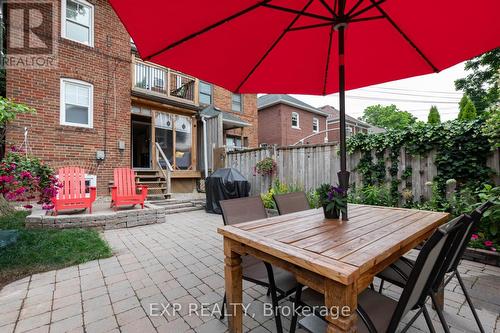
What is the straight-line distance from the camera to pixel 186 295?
7.75ft

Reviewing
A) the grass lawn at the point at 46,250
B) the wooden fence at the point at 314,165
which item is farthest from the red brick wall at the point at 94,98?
the wooden fence at the point at 314,165

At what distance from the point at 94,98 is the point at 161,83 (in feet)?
9.43

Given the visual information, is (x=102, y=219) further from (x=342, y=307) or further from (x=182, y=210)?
(x=342, y=307)

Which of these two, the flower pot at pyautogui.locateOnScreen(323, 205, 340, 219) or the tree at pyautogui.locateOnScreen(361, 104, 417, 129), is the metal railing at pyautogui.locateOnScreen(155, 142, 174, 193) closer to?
the flower pot at pyautogui.locateOnScreen(323, 205, 340, 219)

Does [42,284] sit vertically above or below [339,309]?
below

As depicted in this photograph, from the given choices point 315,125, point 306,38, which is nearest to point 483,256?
point 306,38

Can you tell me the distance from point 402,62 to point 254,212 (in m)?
2.18

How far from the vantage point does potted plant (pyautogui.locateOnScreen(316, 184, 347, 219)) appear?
1.96 meters

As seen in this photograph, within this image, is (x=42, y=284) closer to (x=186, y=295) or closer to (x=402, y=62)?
(x=186, y=295)

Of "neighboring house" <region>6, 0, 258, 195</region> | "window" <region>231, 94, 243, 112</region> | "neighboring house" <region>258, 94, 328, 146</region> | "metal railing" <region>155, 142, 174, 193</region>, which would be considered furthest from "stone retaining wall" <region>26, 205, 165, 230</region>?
"neighboring house" <region>258, 94, 328, 146</region>

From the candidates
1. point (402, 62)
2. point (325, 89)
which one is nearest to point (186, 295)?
point (325, 89)

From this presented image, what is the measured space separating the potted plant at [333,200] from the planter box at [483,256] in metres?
2.51

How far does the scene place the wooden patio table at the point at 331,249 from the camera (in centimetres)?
109

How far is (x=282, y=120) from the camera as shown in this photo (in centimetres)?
1569
